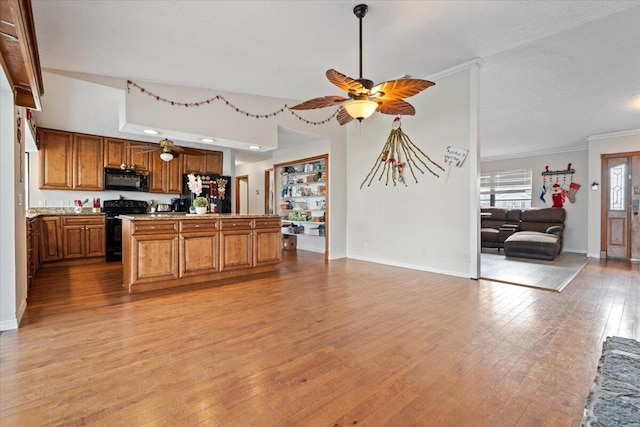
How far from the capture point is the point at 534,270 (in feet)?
16.2

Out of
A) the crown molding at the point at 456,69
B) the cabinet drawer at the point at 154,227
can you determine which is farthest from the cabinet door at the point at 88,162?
the crown molding at the point at 456,69

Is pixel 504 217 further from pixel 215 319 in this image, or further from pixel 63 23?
pixel 63 23

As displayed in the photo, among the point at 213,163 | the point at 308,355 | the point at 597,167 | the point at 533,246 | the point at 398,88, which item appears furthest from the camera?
the point at 213,163

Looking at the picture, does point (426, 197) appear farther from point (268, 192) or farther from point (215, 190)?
point (268, 192)

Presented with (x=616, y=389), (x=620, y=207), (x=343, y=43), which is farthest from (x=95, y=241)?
(x=620, y=207)

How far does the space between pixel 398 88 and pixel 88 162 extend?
5.80 meters

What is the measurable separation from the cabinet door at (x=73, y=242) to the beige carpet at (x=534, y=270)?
6.60 meters

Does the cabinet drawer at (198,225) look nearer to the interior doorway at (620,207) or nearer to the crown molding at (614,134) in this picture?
the interior doorway at (620,207)

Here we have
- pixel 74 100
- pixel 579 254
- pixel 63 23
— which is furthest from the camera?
pixel 579 254

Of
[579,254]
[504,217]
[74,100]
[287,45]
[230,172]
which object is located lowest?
[579,254]

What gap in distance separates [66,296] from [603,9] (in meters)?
6.17

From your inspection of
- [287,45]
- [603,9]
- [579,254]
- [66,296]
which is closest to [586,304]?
[603,9]

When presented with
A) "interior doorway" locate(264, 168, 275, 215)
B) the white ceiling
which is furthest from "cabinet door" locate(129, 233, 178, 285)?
"interior doorway" locate(264, 168, 275, 215)

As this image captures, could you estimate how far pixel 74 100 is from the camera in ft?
13.5
